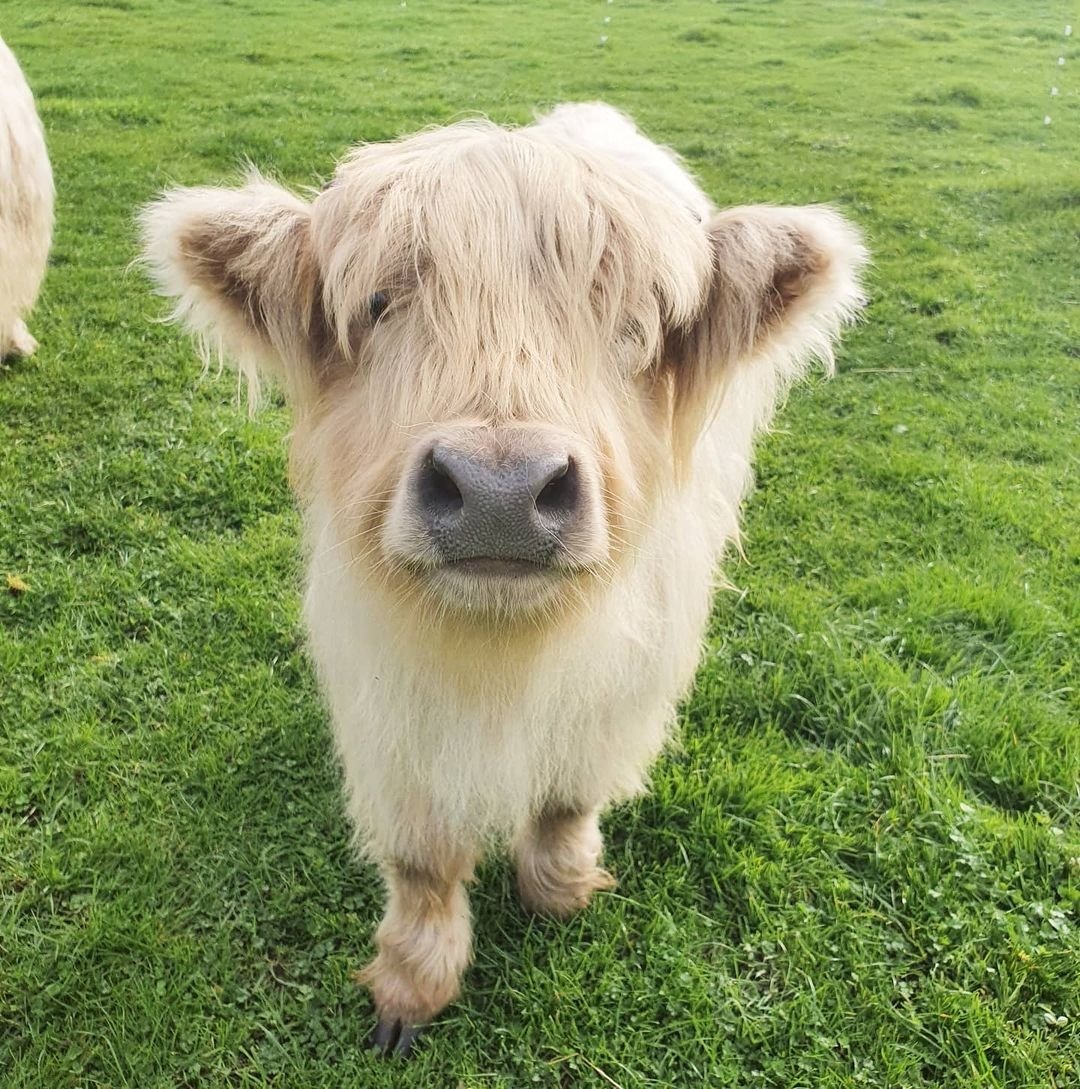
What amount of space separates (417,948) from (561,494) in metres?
1.51

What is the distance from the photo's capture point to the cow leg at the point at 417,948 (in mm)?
2381

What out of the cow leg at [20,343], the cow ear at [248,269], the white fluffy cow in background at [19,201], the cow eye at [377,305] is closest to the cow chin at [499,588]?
the cow eye at [377,305]

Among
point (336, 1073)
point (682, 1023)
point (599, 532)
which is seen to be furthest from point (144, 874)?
point (599, 532)

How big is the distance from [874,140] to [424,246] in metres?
9.06

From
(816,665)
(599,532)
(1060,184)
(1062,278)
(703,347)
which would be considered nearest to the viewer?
(599,532)

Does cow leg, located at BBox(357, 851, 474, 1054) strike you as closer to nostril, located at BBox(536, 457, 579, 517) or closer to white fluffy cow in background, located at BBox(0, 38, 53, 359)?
nostril, located at BBox(536, 457, 579, 517)

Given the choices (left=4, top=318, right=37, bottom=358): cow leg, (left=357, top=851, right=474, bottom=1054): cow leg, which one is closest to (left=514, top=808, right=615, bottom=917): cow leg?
(left=357, top=851, right=474, bottom=1054): cow leg

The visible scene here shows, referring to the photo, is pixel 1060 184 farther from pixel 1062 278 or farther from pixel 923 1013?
pixel 923 1013

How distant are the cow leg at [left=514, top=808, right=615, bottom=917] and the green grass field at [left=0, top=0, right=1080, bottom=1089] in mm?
76

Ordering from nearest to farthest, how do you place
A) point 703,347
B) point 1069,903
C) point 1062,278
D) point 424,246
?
point 424,246
point 703,347
point 1069,903
point 1062,278

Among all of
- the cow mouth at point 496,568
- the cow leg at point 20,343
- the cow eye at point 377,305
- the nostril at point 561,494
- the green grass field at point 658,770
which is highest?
the cow eye at point 377,305

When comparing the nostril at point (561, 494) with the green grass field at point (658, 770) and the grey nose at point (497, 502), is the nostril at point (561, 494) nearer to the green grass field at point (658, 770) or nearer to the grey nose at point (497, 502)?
the grey nose at point (497, 502)

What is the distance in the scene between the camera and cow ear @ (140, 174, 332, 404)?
69.4 inches

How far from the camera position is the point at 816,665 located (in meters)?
3.39
